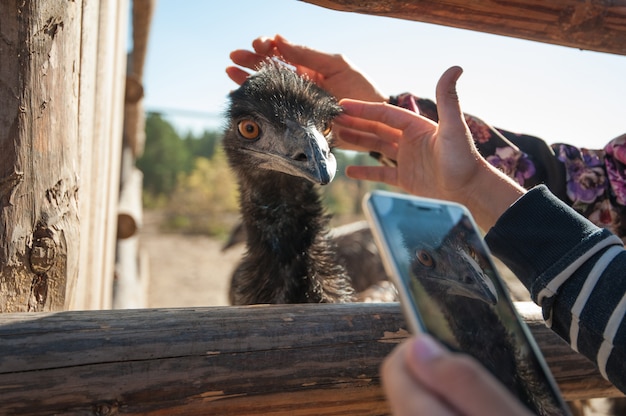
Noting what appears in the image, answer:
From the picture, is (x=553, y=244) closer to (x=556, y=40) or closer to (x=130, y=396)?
(x=130, y=396)

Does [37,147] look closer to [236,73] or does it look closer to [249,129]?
[249,129]

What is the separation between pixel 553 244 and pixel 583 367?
2.71 feet

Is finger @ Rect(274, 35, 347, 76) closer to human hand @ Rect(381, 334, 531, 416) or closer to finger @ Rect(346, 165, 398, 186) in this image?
finger @ Rect(346, 165, 398, 186)

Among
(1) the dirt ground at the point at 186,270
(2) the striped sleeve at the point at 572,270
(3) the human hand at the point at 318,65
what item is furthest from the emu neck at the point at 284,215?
(1) the dirt ground at the point at 186,270

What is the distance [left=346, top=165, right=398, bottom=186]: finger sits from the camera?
6.87ft

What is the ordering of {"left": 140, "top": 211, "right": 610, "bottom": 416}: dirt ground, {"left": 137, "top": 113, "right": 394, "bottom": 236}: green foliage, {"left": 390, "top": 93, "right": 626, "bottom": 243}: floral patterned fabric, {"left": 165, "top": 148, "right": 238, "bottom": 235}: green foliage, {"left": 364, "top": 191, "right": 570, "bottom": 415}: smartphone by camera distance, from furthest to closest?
{"left": 137, "top": 113, "right": 394, "bottom": 236}: green foliage < {"left": 165, "top": 148, "right": 238, "bottom": 235}: green foliage < {"left": 140, "top": 211, "right": 610, "bottom": 416}: dirt ground < {"left": 390, "top": 93, "right": 626, "bottom": 243}: floral patterned fabric < {"left": 364, "top": 191, "right": 570, "bottom": 415}: smartphone

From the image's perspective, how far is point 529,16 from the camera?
6.16 ft

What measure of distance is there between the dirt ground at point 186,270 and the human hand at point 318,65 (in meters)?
4.57

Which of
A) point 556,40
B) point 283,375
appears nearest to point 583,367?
point 283,375

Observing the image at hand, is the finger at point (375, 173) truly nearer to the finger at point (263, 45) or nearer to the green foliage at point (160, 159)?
the finger at point (263, 45)

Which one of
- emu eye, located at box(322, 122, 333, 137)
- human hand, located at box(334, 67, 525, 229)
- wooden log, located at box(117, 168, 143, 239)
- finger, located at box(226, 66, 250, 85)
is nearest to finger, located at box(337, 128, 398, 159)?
human hand, located at box(334, 67, 525, 229)

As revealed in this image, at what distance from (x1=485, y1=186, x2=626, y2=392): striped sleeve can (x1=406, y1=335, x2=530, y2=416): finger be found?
59 cm

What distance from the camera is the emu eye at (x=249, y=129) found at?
2.31 meters

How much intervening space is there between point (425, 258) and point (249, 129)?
62.6 inches
